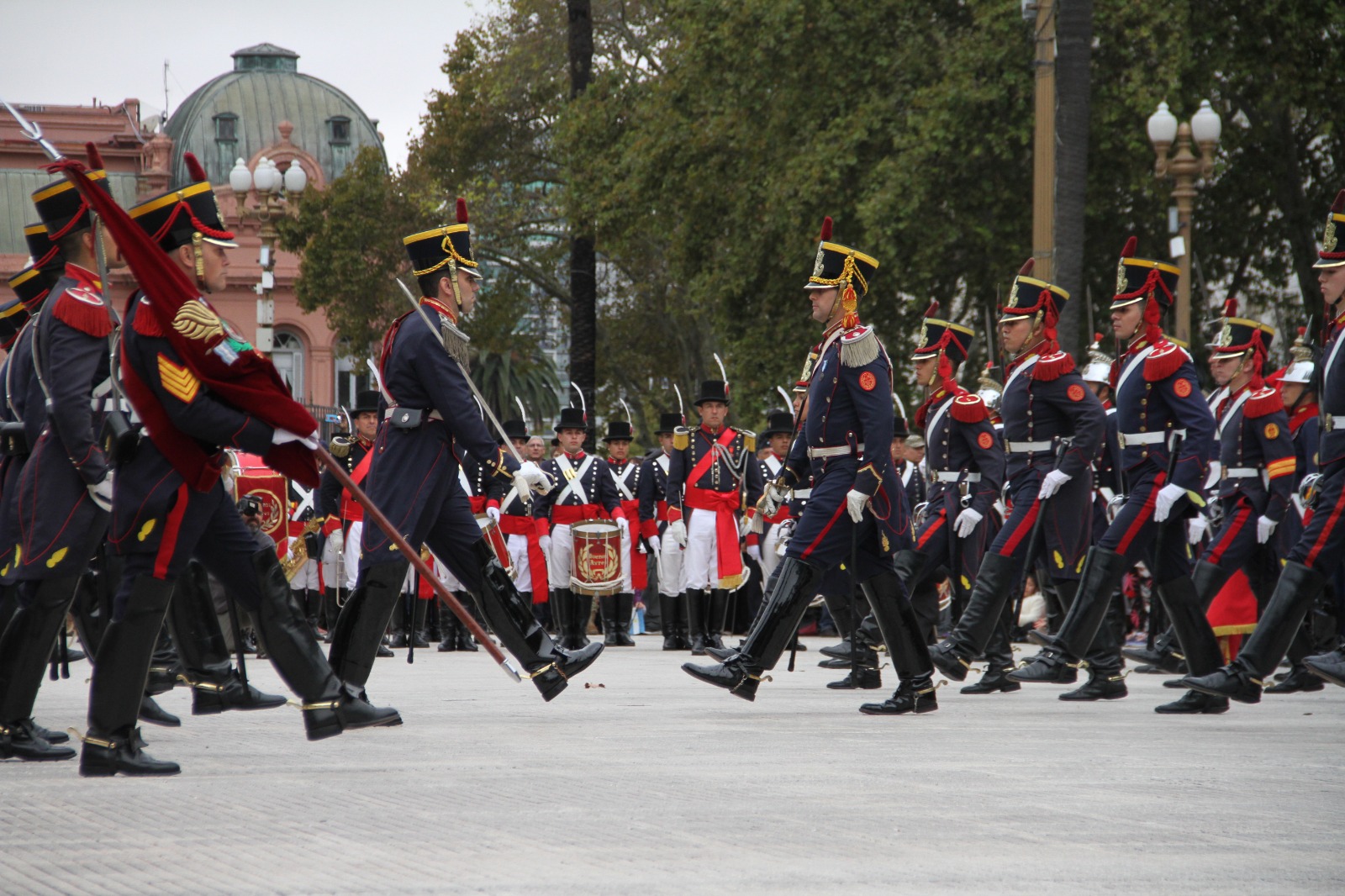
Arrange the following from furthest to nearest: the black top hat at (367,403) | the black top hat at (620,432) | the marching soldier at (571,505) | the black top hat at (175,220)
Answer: the black top hat at (620,432)
the marching soldier at (571,505)
the black top hat at (367,403)
the black top hat at (175,220)

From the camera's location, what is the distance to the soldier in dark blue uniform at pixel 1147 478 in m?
9.83

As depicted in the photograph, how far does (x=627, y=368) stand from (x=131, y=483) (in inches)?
1419

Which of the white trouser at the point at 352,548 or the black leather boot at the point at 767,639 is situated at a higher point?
the white trouser at the point at 352,548

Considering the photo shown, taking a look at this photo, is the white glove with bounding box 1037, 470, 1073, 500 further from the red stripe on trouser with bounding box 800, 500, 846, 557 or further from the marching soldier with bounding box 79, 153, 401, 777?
the marching soldier with bounding box 79, 153, 401, 777

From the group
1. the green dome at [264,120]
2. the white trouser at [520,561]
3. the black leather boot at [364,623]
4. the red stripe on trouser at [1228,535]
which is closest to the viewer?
the black leather boot at [364,623]

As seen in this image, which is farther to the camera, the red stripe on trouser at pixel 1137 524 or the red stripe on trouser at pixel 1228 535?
the red stripe on trouser at pixel 1228 535

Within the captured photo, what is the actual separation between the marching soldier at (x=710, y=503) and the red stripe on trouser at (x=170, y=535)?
980 cm

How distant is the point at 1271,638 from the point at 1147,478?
165 cm

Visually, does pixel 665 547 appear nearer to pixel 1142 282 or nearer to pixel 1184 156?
pixel 1184 156

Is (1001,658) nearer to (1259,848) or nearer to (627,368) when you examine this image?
(1259,848)

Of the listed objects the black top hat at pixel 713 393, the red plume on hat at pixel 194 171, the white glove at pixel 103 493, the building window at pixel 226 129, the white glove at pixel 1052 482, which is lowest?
the white glove at pixel 103 493

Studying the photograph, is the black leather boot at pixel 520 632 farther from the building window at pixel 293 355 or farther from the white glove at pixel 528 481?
the building window at pixel 293 355

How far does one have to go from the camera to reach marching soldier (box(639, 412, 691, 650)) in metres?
17.3

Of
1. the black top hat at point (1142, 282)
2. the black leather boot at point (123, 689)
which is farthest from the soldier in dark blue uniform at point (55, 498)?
the black top hat at point (1142, 282)
